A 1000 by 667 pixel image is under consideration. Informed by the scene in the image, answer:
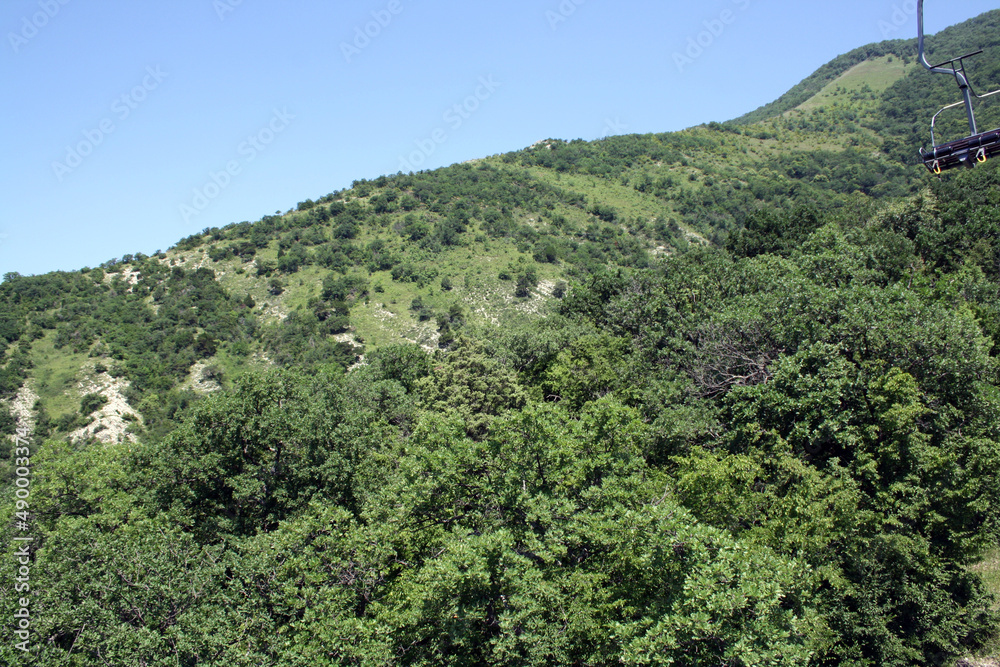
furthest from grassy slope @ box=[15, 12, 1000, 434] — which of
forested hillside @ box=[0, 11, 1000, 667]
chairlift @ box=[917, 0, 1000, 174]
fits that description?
chairlift @ box=[917, 0, 1000, 174]

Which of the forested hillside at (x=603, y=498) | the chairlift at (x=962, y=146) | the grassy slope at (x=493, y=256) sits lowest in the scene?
the forested hillside at (x=603, y=498)

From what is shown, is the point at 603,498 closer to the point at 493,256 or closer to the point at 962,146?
the point at 962,146

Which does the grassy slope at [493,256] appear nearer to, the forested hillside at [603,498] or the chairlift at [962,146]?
the forested hillside at [603,498]

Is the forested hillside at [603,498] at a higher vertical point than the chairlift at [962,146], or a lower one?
lower

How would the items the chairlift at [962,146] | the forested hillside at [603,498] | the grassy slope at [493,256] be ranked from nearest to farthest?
the chairlift at [962,146] → the forested hillside at [603,498] → the grassy slope at [493,256]

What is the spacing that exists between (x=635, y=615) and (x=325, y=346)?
6615 cm

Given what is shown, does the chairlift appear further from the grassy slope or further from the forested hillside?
the grassy slope

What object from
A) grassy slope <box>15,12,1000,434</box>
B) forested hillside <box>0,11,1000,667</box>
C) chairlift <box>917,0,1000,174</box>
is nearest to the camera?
chairlift <box>917,0,1000,174</box>

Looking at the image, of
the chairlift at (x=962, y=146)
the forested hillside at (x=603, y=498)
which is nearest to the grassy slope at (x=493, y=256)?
the forested hillside at (x=603, y=498)

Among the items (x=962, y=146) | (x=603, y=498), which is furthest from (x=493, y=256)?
(x=962, y=146)

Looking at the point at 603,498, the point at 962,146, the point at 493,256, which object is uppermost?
the point at 493,256

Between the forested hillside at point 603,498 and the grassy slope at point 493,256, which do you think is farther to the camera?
the grassy slope at point 493,256

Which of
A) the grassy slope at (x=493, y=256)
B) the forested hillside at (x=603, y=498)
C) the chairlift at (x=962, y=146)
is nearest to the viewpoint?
the chairlift at (x=962, y=146)

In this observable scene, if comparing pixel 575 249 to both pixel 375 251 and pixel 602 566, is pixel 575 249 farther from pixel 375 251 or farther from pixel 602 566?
pixel 602 566
